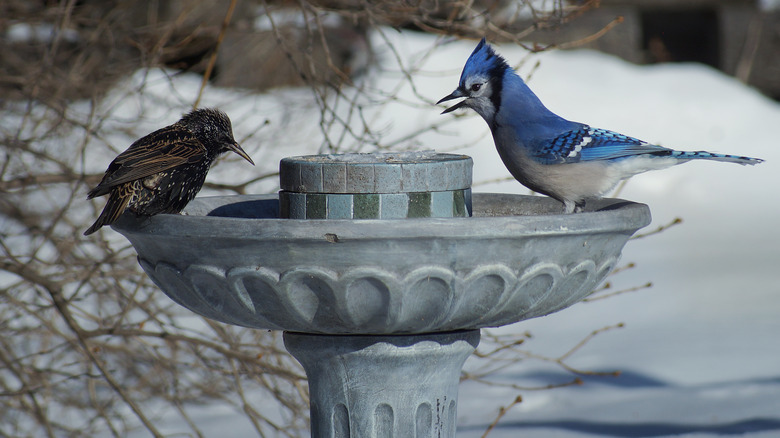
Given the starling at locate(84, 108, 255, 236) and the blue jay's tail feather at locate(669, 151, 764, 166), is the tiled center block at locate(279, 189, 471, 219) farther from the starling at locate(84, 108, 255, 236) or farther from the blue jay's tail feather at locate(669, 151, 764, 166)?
the blue jay's tail feather at locate(669, 151, 764, 166)

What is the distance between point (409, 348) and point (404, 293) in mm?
360

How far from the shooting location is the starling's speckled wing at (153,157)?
8.82 ft

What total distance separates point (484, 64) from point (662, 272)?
526cm

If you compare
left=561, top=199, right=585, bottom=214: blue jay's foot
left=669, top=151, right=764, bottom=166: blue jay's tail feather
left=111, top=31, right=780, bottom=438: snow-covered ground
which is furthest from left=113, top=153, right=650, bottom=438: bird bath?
left=111, top=31, right=780, bottom=438: snow-covered ground

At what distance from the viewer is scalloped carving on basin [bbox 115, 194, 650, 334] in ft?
7.26

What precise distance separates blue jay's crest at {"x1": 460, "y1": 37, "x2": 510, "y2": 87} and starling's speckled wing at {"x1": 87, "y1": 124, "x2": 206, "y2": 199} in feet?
2.82

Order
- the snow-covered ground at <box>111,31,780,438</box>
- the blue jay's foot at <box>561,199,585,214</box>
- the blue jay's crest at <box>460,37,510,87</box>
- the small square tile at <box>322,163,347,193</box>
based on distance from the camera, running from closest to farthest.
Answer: the small square tile at <box>322,163,347,193</box>
the blue jay's crest at <box>460,37,510,87</box>
the blue jay's foot at <box>561,199,585,214</box>
the snow-covered ground at <box>111,31,780,438</box>

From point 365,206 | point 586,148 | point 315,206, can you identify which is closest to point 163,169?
point 315,206

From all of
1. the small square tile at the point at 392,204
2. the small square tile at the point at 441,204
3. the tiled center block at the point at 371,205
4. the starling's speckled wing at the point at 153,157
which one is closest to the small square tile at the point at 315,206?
the tiled center block at the point at 371,205

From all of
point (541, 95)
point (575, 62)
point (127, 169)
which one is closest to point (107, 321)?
point (127, 169)

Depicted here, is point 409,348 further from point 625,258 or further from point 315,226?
point 625,258

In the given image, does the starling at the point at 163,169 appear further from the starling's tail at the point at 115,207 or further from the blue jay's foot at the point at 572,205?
the blue jay's foot at the point at 572,205

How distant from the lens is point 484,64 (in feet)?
9.60

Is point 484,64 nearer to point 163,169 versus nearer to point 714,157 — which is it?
point 714,157
